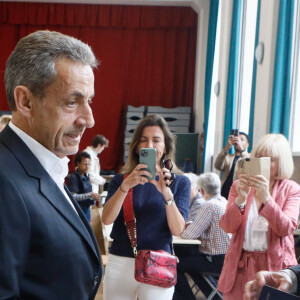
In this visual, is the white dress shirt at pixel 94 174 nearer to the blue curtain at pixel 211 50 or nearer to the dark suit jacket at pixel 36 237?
the blue curtain at pixel 211 50

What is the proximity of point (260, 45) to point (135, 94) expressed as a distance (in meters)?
5.54

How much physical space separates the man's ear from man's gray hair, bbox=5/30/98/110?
0.01 metres

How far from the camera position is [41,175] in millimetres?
1100

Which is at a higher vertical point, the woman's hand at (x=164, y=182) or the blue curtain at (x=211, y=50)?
the blue curtain at (x=211, y=50)

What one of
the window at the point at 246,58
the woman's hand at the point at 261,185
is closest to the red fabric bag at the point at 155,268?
→ the woman's hand at the point at 261,185

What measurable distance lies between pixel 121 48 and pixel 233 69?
14.2ft

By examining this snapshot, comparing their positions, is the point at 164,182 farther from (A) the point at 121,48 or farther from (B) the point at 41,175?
(A) the point at 121,48

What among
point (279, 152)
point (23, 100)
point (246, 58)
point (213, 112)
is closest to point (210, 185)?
point (279, 152)

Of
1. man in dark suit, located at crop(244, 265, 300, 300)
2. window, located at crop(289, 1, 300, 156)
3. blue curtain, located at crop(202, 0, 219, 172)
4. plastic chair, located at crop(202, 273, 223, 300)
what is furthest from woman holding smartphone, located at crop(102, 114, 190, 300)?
blue curtain, located at crop(202, 0, 219, 172)

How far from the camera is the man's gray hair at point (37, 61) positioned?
1.09 metres

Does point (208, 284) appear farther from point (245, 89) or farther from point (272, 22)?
point (245, 89)

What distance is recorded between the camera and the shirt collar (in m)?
1.14

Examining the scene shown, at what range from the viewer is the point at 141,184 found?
2424 millimetres

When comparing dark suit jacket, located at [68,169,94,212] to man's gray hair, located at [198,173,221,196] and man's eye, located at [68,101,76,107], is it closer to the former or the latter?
man's gray hair, located at [198,173,221,196]
